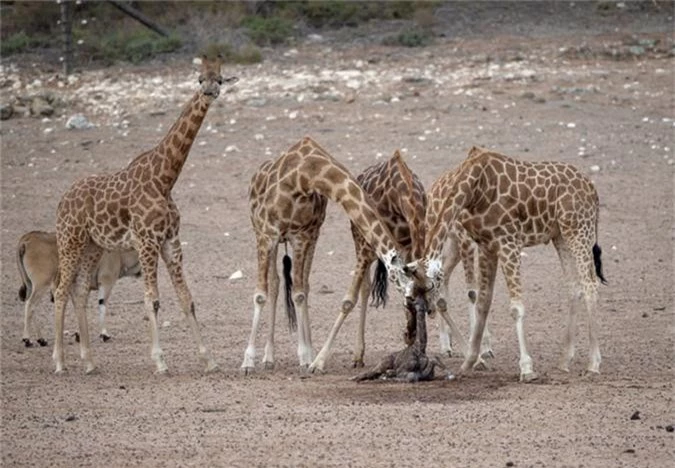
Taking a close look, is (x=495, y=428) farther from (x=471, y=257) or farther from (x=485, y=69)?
(x=485, y=69)

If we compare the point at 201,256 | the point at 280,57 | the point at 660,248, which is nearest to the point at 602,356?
the point at 660,248

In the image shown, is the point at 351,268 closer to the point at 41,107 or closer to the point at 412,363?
the point at 412,363

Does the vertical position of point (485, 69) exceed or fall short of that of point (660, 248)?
it exceeds it

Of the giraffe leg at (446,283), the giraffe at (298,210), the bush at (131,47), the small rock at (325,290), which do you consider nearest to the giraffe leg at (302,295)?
the giraffe at (298,210)

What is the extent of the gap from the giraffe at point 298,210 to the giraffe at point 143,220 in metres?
0.62

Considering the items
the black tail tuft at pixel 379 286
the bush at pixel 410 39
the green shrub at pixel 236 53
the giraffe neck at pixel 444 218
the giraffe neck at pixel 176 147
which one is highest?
the bush at pixel 410 39

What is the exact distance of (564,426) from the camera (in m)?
9.75

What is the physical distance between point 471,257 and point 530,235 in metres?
0.89

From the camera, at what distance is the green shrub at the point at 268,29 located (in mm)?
27203

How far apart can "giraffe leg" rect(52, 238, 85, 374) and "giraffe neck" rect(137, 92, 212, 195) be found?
890 millimetres

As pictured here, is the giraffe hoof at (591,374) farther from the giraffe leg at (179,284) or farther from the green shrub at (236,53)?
the green shrub at (236,53)

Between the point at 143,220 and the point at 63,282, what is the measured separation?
1029 mm

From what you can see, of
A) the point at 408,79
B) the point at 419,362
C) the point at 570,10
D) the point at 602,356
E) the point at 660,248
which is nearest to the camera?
the point at 419,362

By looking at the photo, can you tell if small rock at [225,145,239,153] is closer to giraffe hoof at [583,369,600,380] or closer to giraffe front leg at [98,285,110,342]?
giraffe front leg at [98,285,110,342]
